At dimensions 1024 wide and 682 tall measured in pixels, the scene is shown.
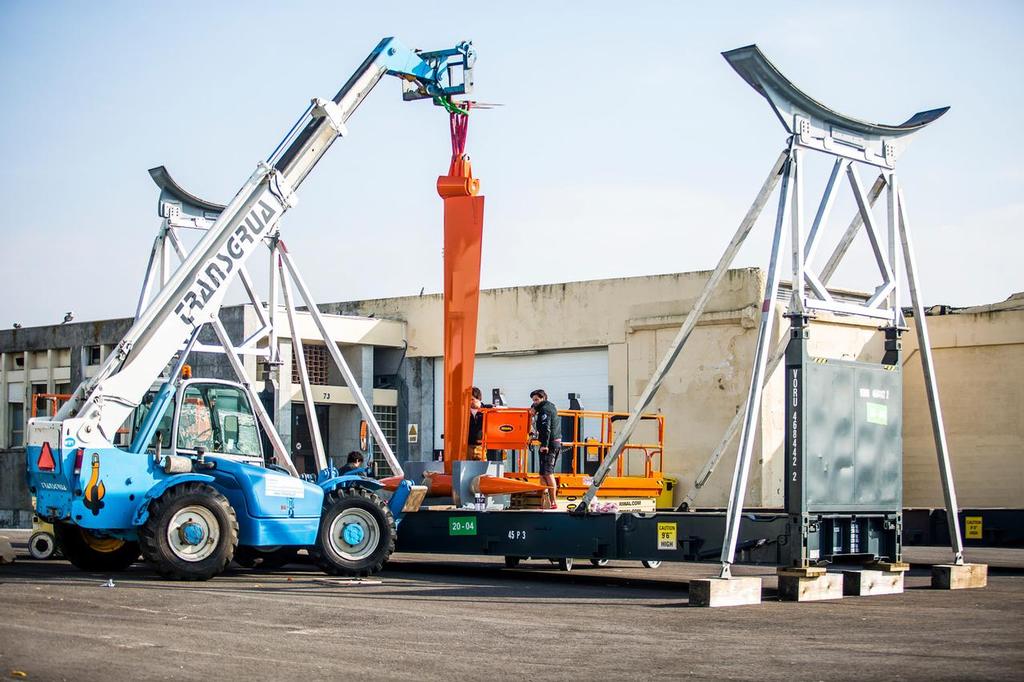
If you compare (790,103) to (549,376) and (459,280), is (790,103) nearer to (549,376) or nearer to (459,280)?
(459,280)

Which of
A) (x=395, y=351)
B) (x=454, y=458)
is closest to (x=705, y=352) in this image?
(x=395, y=351)

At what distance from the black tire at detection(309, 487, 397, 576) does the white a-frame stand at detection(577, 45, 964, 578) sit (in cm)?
263

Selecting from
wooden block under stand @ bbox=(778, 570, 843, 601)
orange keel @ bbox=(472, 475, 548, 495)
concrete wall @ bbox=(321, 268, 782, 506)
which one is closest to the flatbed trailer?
wooden block under stand @ bbox=(778, 570, 843, 601)

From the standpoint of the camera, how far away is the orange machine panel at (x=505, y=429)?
736 inches

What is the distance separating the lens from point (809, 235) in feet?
52.2

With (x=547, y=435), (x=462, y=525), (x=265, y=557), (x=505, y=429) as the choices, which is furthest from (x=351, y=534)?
(x=547, y=435)

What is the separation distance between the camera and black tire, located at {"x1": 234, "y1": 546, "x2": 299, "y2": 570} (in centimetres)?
1794

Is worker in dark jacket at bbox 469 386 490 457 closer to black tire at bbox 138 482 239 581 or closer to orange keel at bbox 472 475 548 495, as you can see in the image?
orange keel at bbox 472 475 548 495

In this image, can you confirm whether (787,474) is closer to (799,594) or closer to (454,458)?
(799,594)

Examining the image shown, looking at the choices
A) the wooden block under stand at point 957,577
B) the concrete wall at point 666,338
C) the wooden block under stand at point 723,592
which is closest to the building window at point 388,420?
the concrete wall at point 666,338

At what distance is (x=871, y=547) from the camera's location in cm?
1580

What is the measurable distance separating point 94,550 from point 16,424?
2363 centimetres

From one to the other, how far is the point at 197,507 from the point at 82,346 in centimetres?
2405

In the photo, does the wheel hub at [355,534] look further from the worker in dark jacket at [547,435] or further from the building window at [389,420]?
the building window at [389,420]
